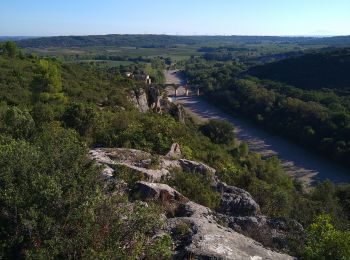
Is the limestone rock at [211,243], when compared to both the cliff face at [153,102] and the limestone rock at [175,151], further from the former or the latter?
the cliff face at [153,102]

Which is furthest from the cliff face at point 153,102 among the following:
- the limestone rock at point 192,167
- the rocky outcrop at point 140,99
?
the limestone rock at point 192,167

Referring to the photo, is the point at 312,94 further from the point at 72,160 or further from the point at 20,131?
the point at 72,160

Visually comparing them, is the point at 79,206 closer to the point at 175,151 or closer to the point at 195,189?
the point at 195,189

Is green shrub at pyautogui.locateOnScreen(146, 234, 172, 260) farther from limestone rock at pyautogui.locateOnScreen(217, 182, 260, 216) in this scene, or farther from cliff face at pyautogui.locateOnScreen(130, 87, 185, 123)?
cliff face at pyautogui.locateOnScreen(130, 87, 185, 123)

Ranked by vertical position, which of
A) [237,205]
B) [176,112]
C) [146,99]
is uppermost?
[237,205]

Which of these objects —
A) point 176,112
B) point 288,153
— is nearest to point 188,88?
Answer: point 288,153

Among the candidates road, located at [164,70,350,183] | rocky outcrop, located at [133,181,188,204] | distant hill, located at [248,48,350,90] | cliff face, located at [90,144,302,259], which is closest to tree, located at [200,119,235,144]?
road, located at [164,70,350,183]
